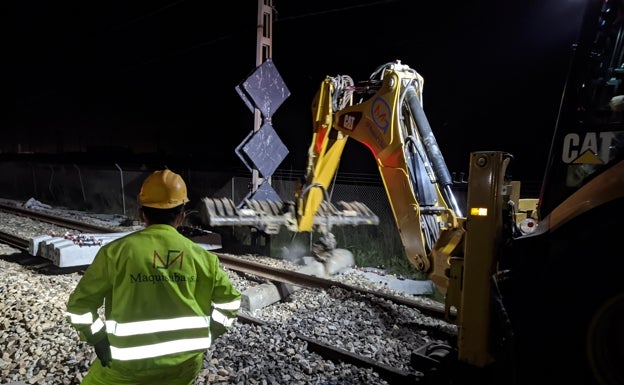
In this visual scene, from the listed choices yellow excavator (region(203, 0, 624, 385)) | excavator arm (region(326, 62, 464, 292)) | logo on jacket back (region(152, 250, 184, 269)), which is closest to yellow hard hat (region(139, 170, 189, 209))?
logo on jacket back (region(152, 250, 184, 269))

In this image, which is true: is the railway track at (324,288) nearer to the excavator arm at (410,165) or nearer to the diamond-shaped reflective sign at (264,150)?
the excavator arm at (410,165)

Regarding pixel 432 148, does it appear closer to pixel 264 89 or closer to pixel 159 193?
pixel 159 193

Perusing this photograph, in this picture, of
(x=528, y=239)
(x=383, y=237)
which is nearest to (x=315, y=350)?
(x=528, y=239)

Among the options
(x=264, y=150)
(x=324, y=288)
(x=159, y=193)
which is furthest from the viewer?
(x=264, y=150)

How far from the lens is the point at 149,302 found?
2137 mm

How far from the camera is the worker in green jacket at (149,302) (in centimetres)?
210

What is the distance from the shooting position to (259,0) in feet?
33.6

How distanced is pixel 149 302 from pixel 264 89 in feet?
27.6

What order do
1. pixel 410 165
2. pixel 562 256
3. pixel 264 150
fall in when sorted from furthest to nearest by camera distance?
pixel 264 150 < pixel 410 165 < pixel 562 256

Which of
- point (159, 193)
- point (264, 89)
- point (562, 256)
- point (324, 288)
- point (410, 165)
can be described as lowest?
point (324, 288)

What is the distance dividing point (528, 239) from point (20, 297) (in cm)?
609

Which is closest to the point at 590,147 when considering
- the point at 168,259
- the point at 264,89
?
→ the point at 168,259

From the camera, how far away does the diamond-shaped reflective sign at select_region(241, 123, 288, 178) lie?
9.80m

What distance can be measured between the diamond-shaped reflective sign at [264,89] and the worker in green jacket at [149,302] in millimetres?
7803
